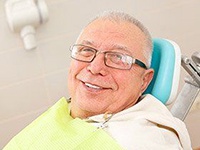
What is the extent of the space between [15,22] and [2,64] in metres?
0.28

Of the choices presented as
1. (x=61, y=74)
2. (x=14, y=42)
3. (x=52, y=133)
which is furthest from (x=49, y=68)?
(x=52, y=133)

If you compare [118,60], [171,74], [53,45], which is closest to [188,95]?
[171,74]

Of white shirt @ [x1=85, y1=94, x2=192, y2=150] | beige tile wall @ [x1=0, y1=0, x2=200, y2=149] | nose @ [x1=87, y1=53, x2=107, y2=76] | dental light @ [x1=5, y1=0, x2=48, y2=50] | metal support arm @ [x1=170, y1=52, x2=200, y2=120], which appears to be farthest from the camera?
beige tile wall @ [x1=0, y1=0, x2=200, y2=149]

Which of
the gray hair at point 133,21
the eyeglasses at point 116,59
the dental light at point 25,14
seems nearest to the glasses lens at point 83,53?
the eyeglasses at point 116,59

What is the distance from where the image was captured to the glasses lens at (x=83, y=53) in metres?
1.34

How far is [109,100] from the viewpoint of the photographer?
131 centimetres

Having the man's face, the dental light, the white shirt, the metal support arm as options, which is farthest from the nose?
the dental light

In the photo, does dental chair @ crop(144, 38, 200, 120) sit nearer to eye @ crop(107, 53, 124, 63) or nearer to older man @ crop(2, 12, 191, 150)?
older man @ crop(2, 12, 191, 150)

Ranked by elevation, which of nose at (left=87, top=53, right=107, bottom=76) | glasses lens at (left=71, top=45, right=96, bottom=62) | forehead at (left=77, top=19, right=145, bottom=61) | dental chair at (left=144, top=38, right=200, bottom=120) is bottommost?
dental chair at (left=144, top=38, right=200, bottom=120)

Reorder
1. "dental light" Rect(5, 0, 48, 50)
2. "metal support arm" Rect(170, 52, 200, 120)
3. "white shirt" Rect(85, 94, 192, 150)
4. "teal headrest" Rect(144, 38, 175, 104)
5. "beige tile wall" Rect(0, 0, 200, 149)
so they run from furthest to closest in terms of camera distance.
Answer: "beige tile wall" Rect(0, 0, 200, 149) < "dental light" Rect(5, 0, 48, 50) < "metal support arm" Rect(170, 52, 200, 120) < "teal headrest" Rect(144, 38, 175, 104) < "white shirt" Rect(85, 94, 192, 150)

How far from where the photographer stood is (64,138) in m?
1.26

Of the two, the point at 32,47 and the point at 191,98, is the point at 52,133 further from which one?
the point at 32,47

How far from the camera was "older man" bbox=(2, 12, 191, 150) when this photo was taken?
1.21 metres

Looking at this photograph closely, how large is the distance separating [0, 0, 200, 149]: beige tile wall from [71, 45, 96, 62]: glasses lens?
78 cm
